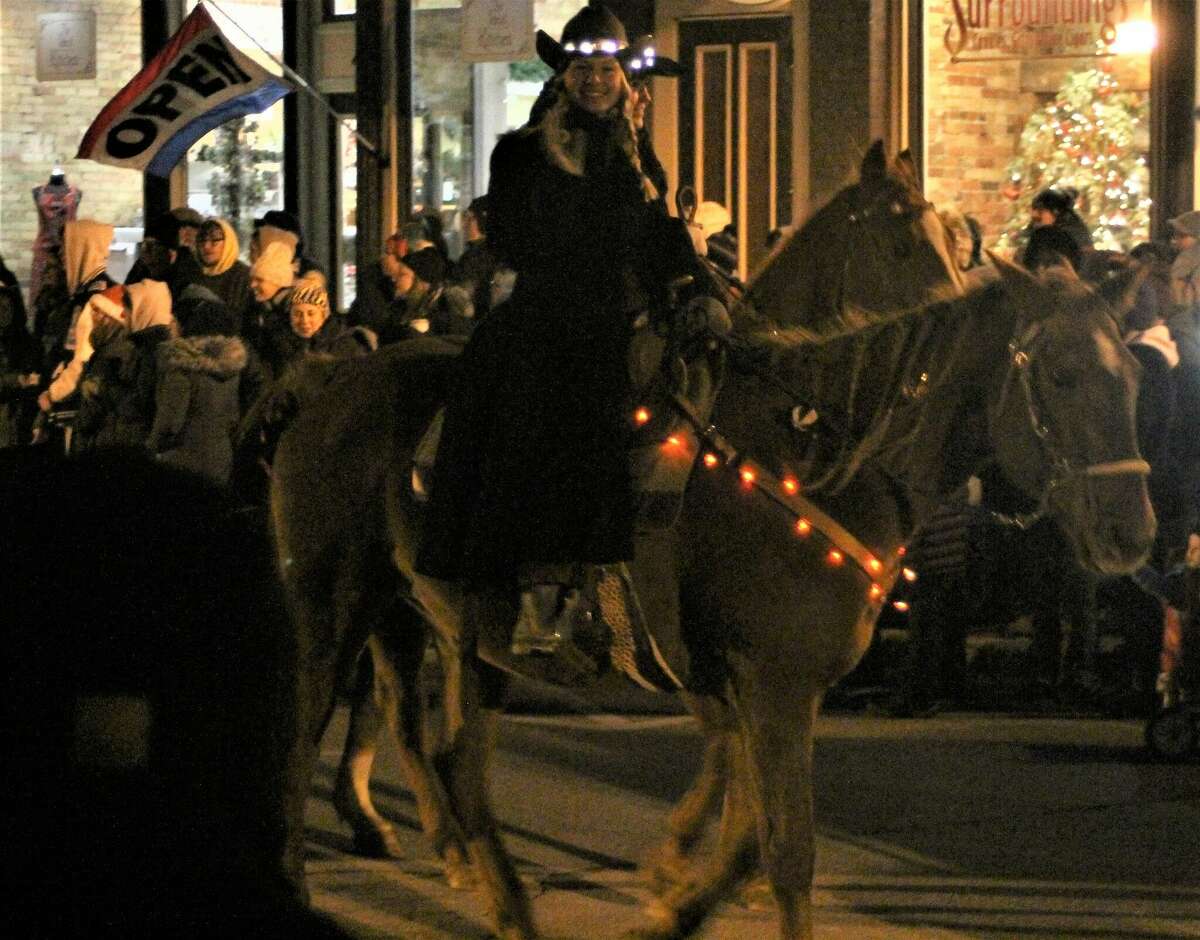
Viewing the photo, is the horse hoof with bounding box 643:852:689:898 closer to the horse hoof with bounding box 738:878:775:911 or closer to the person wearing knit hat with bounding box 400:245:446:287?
the horse hoof with bounding box 738:878:775:911

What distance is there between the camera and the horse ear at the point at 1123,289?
663 centimetres

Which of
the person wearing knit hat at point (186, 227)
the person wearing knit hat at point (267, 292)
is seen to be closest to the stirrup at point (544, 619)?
the person wearing knit hat at point (267, 292)

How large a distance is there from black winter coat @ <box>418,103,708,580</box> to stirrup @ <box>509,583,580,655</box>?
159 millimetres

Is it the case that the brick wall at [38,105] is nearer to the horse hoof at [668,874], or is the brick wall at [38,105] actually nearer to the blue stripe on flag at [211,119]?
the blue stripe on flag at [211,119]

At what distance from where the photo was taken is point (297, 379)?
7.87 metres

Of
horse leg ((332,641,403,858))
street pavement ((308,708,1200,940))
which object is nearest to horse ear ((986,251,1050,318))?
street pavement ((308,708,1200,940))

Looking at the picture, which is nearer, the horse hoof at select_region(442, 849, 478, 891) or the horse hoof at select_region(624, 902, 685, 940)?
the horse hoof at select_region(624, 902, 685, 940)

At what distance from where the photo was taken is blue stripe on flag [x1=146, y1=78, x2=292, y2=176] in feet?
48.4

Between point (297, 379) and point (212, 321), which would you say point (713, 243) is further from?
point (297, 379)

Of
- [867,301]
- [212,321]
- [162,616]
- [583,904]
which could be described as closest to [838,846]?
[583,904]

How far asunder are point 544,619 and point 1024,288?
1716mm

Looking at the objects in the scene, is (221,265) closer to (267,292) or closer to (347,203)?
(267,292)

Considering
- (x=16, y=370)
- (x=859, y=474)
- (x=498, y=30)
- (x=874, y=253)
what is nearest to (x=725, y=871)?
(x=859, y=474)

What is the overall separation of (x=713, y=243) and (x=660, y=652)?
4940 mm
